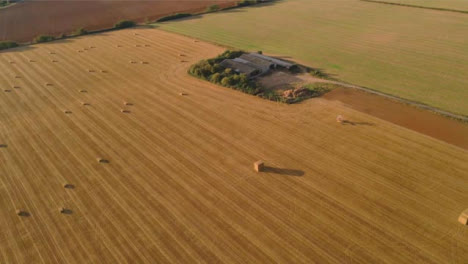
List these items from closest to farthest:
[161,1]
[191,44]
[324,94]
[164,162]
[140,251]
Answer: [140,251], [164,162], [324,94], [191,44], [161,1]

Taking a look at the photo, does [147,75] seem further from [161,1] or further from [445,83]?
[161,1]

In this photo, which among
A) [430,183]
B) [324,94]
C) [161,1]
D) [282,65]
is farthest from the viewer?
[161,1]

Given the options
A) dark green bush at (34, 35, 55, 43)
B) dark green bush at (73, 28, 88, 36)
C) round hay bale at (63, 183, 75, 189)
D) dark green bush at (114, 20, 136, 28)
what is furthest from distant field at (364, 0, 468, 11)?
round hay bale at (63, 183, 75, 189)

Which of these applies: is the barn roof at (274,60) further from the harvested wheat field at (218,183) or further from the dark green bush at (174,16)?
the dark green bush at (174,16)

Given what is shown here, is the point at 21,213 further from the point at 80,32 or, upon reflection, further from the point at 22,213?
the point at 80,32

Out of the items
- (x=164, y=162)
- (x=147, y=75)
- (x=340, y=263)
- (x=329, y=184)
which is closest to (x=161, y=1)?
(x=147, y=75)

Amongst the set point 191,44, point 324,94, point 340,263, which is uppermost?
point 191,44

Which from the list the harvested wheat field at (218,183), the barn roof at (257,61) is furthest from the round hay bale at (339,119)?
the barn roof at (257,61)

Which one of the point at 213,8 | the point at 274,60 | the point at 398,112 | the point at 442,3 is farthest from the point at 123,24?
the point at 442,3
